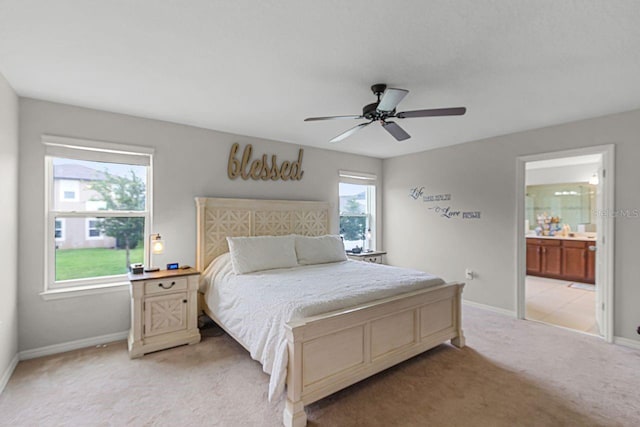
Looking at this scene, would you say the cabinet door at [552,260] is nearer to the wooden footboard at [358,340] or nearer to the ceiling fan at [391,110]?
the wooden footboard at [358,340]

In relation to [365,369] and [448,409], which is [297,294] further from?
[448,409]

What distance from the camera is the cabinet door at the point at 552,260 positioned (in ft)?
20.5

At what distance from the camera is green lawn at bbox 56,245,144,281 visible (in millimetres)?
3167

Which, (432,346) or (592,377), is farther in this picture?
(432,346)

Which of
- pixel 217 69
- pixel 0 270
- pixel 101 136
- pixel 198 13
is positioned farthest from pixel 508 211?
pixel 0 270

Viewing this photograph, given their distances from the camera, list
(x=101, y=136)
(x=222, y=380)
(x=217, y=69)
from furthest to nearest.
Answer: (x=101, y=136) < (x=222, y=380) < (x=217, y=69)

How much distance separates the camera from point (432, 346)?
9.59 feet

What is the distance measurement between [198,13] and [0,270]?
248 centimetres

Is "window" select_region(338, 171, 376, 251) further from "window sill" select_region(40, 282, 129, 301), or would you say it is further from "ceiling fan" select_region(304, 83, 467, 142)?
"window sill" select_region(40, 282, 129, 301)

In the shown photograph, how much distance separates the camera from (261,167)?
4.32 meters

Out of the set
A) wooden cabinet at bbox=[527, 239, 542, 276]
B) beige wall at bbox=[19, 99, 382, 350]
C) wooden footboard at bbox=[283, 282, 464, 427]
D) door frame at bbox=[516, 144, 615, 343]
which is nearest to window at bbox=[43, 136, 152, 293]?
beige wall at bbox=[19, 99, 382, 350]

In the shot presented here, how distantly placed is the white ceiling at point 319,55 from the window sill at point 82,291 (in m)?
1.85

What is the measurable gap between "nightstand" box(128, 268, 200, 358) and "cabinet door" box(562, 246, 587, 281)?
6783 millimetres

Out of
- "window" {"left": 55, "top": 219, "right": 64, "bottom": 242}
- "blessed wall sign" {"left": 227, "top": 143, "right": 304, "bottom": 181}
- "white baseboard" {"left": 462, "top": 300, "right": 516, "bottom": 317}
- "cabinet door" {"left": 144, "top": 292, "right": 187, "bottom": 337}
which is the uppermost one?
"blessed wall sign" {"left": 227, "top": 143, "right": 304, "bottom": 181}
